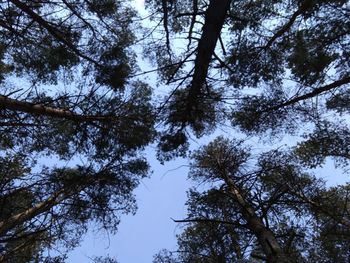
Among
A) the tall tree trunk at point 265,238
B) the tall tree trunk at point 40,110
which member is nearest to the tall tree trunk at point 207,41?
the tall tree trunk at point 40,110

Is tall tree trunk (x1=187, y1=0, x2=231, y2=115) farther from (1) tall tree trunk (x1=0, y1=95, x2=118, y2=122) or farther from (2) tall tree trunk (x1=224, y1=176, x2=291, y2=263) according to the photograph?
(2) tall tree trunk (x1=224, y1=176, x2=291, y2=263)

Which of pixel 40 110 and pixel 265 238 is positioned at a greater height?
pixel 40 110

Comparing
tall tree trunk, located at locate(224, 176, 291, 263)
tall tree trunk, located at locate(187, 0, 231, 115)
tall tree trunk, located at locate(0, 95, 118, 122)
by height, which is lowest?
tall tree trunk, located at locate(224, 176, 291, 263)

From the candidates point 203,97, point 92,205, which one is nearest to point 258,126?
point 203,97

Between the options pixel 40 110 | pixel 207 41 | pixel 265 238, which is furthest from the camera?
pixel 207 41

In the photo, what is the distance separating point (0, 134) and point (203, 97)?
372cm

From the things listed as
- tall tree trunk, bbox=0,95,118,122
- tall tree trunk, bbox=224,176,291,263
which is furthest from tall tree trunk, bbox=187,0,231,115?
tall tree trunk, bbox=224,176,291,263

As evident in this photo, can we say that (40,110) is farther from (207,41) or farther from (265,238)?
(265,238)

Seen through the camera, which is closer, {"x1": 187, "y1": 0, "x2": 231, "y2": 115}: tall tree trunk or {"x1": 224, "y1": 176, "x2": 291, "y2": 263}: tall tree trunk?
{"x1": 224, "y1": 176, "x2": 291, "y2": 263}: tall tree trunk

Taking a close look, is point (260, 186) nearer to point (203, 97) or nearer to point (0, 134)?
point (203, 97)

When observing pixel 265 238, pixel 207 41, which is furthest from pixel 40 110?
pixel 265 238

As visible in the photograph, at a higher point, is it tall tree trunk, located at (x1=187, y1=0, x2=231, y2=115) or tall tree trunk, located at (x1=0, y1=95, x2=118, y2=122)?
tall tree trunk, located at (x1=187, y1=0, x2=231, y2=115)

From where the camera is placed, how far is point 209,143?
32.0ft

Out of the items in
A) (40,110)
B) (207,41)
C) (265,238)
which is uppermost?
(207,41)
